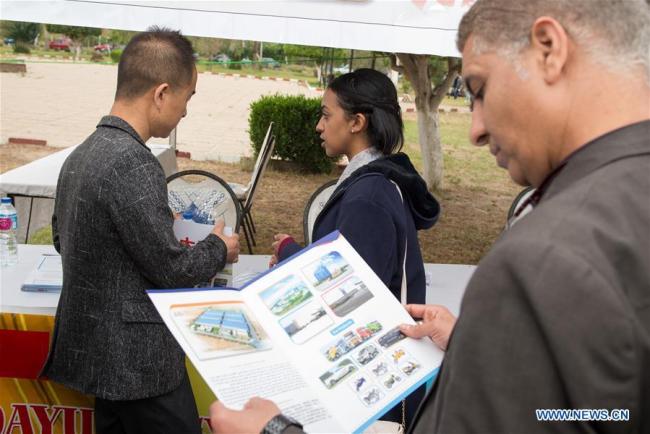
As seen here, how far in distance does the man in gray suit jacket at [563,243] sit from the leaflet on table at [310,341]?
1.20 feet

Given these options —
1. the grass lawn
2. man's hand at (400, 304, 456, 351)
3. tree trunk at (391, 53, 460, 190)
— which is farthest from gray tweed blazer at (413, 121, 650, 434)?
tree trunk at (391, 53, 460, 190)

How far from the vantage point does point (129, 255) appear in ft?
5.99

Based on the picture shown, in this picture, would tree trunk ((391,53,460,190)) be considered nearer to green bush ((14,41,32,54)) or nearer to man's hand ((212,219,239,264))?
man's hand ((212,219,239,264))

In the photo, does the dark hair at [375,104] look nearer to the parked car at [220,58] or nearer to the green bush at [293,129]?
the green bush at [293,129]

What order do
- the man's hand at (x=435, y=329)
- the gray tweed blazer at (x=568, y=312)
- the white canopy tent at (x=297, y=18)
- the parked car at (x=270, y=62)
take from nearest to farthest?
1. the gray tweed blazer at (x=568, y=312)
2. the man's hand at (x=435, y=329)
3. the white canopy tent at (x=297, y=18)
4. the parked car at (x=270, y=62)

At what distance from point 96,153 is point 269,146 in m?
4.29

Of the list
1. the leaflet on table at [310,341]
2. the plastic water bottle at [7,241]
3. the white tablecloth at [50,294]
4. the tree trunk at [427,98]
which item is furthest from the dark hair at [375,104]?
the tree trunk at [427,98]

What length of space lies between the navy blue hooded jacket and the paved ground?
940 cm

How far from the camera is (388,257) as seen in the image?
1.95m

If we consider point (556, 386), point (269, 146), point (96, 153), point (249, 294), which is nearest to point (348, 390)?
→ point (249, 294)

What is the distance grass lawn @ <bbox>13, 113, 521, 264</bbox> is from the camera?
23.7ft

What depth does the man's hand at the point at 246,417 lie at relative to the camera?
1.02 meters

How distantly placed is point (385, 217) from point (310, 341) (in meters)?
0.72

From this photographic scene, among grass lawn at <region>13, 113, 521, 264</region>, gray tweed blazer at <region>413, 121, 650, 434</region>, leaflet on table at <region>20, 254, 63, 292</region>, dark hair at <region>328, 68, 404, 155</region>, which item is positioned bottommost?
grass lawn at <region>13, 113, 521, 264</region>
